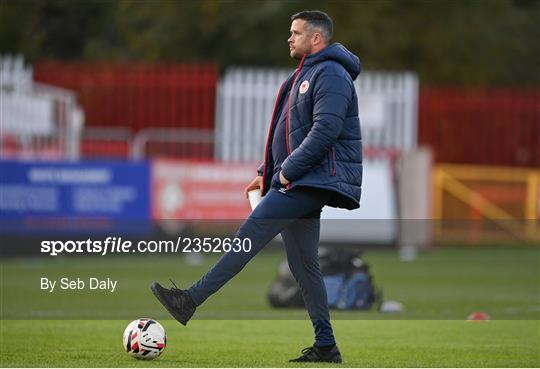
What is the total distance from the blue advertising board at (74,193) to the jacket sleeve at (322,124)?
1260 cm

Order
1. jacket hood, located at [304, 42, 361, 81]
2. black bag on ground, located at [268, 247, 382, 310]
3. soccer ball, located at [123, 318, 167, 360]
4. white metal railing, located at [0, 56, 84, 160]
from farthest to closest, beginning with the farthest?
white metal railing, located at [0, 56, 84, 160], black bag on ground, located at [268, 247, 382, 310], soccer ball, located at [123, 318, 167, 360], jacket hood, located at [304, 42, 361, 81]

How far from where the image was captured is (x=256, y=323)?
1258 centimetres

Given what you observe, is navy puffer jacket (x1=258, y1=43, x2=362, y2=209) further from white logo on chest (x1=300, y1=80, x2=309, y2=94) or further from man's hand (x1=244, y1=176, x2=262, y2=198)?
man's hand (x1=244, y1=176, x2=262, y2=198)

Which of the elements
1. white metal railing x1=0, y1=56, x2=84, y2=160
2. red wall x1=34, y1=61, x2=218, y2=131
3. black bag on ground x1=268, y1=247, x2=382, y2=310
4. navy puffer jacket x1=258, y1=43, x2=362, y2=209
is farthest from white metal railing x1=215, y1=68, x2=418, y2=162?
navy puffer jacket x1=258, y1=43, x2=362, y2=209

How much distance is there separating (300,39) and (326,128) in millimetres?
717

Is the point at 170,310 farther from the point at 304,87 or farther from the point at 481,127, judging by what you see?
the point at 481,127

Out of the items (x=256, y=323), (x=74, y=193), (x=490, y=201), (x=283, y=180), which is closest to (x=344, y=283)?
(x=256, y=323)

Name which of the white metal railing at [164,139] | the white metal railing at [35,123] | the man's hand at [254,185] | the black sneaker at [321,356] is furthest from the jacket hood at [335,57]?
the white metal railing at [164,139]

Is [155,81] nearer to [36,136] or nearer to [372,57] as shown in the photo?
[36,136]

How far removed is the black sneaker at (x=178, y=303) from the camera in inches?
354

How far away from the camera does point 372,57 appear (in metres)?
37.6

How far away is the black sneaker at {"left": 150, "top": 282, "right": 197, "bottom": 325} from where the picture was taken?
8992mm

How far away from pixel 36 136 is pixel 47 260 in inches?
150

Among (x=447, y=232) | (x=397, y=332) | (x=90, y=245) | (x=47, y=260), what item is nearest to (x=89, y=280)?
(x=90, y=245)
